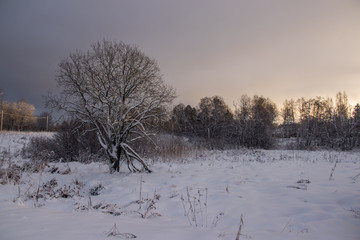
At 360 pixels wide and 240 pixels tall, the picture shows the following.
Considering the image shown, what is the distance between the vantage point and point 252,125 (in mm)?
32250

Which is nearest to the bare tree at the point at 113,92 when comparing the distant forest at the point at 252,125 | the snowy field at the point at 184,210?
the snowy field at the point at 184,210

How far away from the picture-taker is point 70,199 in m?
5.25

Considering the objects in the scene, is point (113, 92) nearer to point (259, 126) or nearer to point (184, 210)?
point (184, 210)

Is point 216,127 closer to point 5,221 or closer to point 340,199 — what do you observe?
point 340,199

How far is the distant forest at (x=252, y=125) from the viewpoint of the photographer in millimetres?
25359

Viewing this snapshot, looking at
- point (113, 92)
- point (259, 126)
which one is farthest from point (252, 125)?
point (113, 92)

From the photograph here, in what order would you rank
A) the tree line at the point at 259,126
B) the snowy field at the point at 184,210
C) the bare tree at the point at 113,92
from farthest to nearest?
the tree line at the point at 259,126 → the bare tree at the point at 113,92 → the snowy field at the point at 184,210

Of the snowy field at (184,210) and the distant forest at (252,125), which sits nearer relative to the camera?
the snowy field at (184,210)

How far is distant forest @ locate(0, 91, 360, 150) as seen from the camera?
83.2 feet

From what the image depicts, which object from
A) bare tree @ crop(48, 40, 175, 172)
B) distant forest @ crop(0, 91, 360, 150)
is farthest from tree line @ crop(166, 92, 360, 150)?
bare tree @ crop(48, 40, 175, 172)

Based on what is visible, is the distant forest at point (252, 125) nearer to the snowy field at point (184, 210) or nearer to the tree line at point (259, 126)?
the tree line at point (259, 126)

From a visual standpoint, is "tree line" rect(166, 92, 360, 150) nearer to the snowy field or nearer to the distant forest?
the distant forest

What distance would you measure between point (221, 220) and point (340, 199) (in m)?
2.88

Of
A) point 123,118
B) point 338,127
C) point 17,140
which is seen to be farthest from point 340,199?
point 338,127
